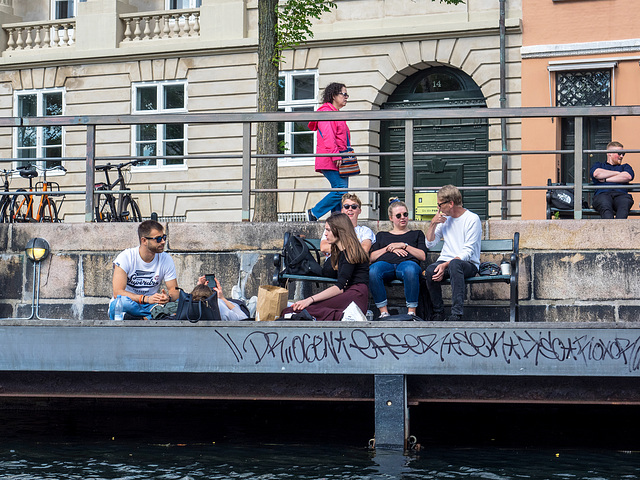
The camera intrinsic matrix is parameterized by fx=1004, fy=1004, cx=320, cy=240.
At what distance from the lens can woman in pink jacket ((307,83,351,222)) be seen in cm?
1066

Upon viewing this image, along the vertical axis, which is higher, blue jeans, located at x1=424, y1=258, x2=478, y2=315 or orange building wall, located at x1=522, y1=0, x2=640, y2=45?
orange building wall, located at x1=522, y1=0, x2=640, y2=45

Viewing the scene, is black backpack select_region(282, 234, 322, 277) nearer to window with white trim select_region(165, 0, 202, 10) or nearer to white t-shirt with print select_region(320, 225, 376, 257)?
white t-shirt with print select_region(320, 225, 376, 257)

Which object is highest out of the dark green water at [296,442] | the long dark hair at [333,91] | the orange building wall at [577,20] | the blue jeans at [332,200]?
the orange building wall at [577,20]

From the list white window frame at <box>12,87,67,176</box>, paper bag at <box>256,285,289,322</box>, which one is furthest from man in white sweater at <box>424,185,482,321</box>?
white window frame at <box>12,87,67,176</box>

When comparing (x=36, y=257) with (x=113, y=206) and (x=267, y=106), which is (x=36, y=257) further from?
(x=267, y=106)

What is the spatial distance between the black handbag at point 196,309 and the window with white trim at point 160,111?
14.0 meters

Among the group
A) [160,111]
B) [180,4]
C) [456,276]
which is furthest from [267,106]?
[180,4]

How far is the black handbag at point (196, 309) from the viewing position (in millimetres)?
8062

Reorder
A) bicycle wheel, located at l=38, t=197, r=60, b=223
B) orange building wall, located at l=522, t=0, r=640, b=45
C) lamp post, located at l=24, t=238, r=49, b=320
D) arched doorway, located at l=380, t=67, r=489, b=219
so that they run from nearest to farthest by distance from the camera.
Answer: lamp post, located at l=24, t=238, r=49, b=320 → bicycle wheel, located at l=38, t=197, r=60, b=223 → orange building wall, located at l=522, t=0, r=640, b=45 → arched doorway, located at l=380, t=67, r=489, b=219

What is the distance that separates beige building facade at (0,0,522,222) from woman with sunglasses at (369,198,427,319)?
34.2ft

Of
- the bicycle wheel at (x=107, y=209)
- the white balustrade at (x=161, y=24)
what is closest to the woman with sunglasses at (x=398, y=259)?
the bicycle wheel at (x=107, y=209)

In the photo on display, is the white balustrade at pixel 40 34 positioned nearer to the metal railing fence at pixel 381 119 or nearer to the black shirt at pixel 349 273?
the metal railing fence at pixel 381 119

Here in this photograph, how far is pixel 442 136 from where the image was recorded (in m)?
20.3

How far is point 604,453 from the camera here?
819cm
